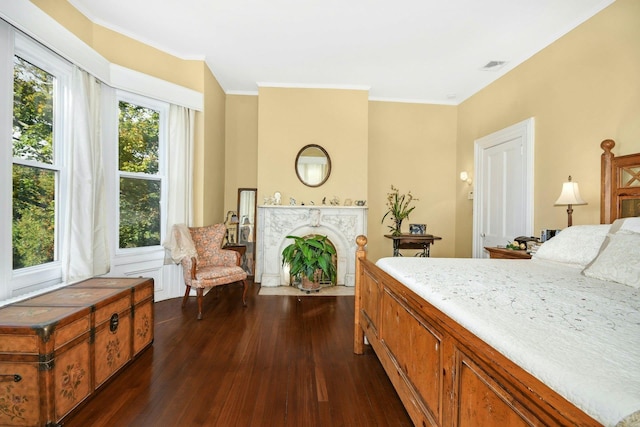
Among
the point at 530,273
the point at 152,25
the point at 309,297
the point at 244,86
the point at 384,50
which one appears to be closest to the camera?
the point at 530,273

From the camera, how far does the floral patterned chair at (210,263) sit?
10.6 feet

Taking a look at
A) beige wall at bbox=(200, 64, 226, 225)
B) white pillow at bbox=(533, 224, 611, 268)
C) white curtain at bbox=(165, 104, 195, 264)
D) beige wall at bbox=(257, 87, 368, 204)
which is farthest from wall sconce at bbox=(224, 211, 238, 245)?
white pillow at bbox=(533, 224, 611, 268)

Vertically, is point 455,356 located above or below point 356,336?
above

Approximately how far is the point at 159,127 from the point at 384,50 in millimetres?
2966

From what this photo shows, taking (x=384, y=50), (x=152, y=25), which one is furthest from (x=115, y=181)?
(x=384, y=50)

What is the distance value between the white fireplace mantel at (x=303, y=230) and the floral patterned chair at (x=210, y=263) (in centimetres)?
79

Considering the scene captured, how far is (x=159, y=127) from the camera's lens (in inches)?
146

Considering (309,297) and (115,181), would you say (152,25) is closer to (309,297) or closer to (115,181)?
(115,181)

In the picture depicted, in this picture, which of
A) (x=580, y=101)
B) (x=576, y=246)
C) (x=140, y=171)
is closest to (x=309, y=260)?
(x=140, y=171)

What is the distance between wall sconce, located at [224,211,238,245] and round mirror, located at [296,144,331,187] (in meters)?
1.30

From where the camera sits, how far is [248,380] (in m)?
1.99

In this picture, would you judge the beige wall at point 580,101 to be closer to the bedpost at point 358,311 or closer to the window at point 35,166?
the bedpost at point 358,311

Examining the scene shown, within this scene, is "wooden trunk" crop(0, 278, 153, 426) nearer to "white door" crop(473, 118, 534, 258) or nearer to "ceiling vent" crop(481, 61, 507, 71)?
"white door" crop(473, 118, 534, 258)

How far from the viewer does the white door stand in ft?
11.6
